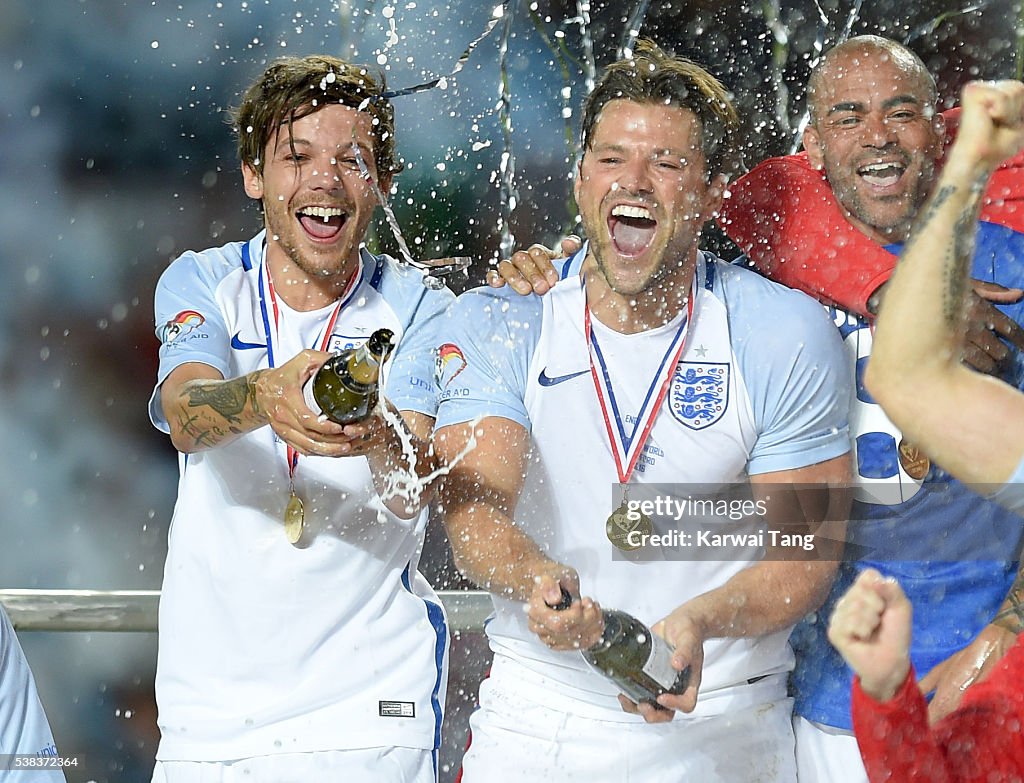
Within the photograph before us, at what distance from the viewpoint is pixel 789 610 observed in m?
1.47

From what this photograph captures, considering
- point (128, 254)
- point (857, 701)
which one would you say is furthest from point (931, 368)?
point (128, 254)

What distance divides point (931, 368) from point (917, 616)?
0.62 m

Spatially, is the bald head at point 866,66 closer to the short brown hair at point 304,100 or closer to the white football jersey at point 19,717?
the short brown hair at point 304,100

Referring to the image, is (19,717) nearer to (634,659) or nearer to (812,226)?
(634,659)

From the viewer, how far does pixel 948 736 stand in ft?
3.65

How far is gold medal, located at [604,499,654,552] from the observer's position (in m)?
1.52

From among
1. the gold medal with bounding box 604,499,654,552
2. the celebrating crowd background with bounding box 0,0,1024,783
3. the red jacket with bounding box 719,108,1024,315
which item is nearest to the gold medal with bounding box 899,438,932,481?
the red jacket with bounding box 719,108,1024,315

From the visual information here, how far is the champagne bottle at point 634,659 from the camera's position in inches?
50.8

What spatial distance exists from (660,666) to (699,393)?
37 centimetres

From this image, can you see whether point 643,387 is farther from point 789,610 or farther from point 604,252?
point 789,610

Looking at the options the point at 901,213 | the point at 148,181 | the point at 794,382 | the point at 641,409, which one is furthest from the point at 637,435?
the point at 148,181

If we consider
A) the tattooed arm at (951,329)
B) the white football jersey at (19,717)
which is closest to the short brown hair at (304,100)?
the white football jersey at (19,717)

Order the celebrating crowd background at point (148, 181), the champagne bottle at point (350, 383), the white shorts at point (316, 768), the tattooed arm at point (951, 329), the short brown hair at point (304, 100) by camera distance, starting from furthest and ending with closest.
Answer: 1. the celebrating crowd background at point (148, 181)
2. the short brown hair at point (304, 100)
3. the white shorts at point (316, 768)
4. the champagne bottle at point (350, 383)
5. the tattooed arm at point (951, 329)

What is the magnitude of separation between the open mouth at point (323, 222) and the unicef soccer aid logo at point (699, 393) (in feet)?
1.54
